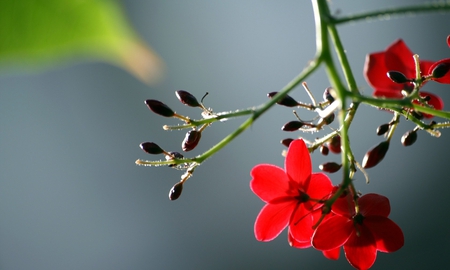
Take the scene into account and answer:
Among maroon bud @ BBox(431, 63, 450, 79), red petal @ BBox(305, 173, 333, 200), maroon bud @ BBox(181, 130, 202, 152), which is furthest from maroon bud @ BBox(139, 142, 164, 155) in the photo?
maroon bud @ BBox(431, 63, 450, 79)

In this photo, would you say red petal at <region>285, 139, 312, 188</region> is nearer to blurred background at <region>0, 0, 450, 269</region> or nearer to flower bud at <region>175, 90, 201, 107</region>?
flower bud at <region>175, 90, 201, 107</region>

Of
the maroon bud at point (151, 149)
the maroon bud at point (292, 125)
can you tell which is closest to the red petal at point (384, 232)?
the maroon bud at point (292, 125)

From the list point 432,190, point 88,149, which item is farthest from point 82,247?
point 432,190

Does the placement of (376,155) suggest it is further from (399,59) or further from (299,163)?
(399,59)

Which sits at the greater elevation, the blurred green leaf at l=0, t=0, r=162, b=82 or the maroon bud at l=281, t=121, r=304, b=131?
the maroon bud at l=281, t=121, r=304, b=131

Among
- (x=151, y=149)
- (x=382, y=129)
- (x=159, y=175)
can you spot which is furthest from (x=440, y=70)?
(x=159, y=175)
